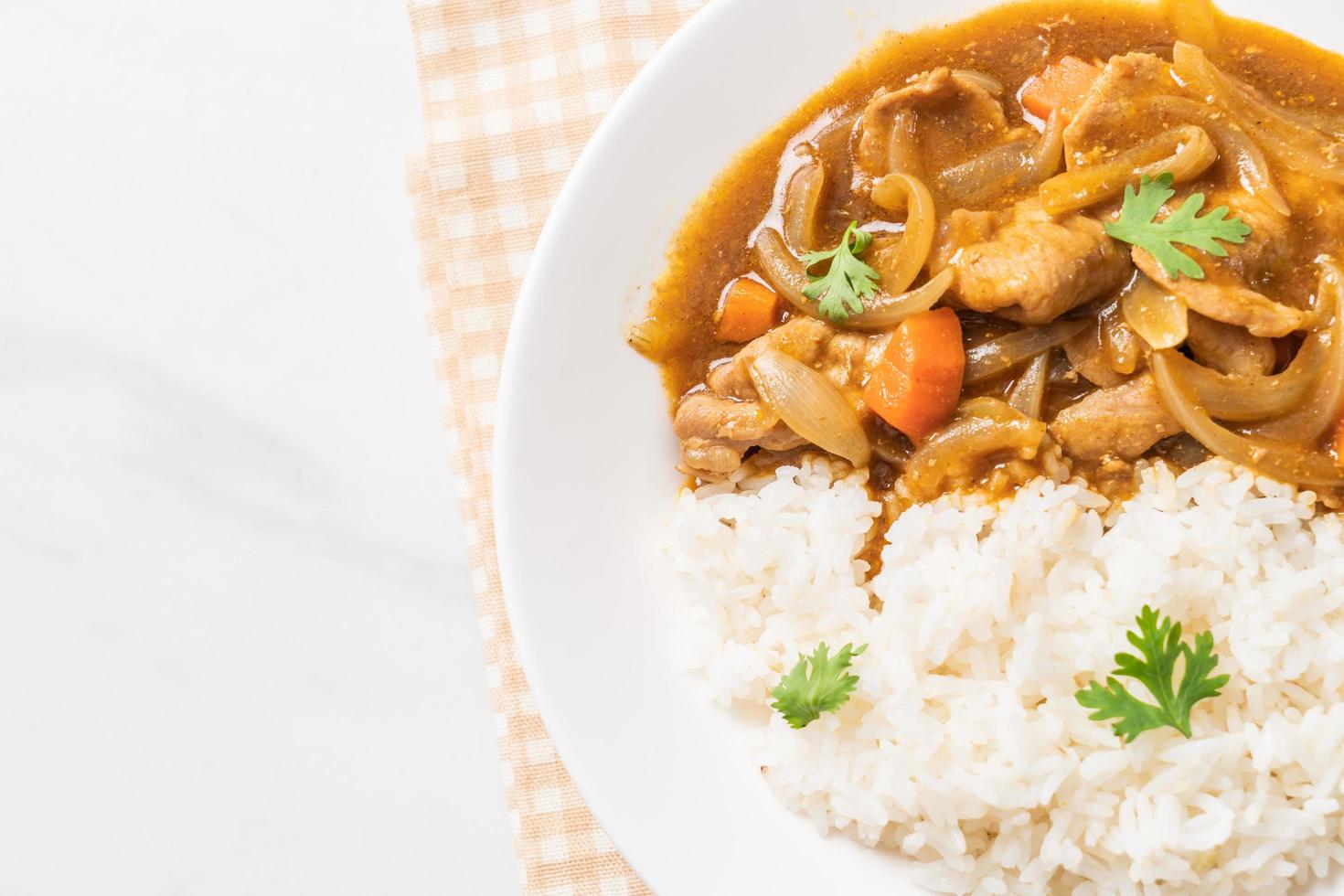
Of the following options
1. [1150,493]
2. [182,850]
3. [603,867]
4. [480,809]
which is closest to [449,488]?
[480,809]

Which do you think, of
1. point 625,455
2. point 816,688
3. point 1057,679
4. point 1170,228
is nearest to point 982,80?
point 1170,228

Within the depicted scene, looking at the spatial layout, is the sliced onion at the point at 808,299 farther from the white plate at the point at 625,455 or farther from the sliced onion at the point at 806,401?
the white plate at the point at 625,455

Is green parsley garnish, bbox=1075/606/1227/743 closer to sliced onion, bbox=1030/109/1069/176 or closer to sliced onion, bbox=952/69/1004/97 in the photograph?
sliced onion, bbox=1030/109/1069/176

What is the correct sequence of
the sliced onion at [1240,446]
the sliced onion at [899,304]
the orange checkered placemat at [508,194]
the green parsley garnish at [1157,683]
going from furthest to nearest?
1. the orange checkered placemat at [508,194]
2. the sliced onion at [899,304]
3. the sliced onion at [1240,446]
4. the green parsley garnish at [1157,683]

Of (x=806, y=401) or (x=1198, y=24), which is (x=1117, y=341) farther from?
(x=1198, y=24)

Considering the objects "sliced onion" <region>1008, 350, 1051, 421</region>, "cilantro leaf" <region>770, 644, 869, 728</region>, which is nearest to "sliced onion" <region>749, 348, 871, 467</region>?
"sliced onion" <region>1008, 350, 1051, 421</region>

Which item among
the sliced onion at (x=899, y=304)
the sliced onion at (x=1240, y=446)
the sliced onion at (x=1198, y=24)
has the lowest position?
the sliced onion at (x=1240, y=446)

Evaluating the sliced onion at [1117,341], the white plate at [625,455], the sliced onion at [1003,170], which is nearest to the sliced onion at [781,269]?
the white plate at [625,455]
